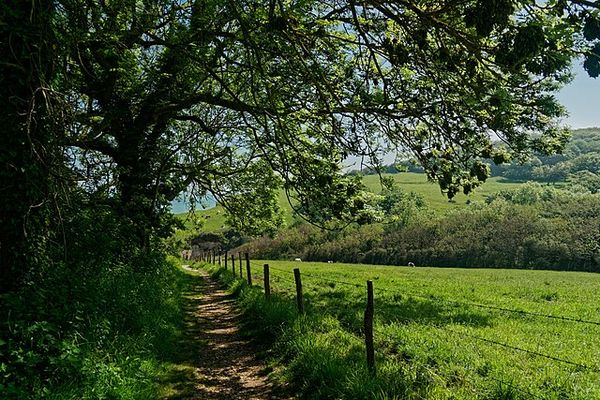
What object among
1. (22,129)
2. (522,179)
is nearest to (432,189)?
(522,179)

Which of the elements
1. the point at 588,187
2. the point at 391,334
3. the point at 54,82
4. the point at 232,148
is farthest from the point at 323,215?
the point at 588,187

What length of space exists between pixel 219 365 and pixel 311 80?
6.17m

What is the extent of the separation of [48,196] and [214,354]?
519 cm

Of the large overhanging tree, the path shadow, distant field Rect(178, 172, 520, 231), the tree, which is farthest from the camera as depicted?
distant field Rect(178, 172, 520, 231)

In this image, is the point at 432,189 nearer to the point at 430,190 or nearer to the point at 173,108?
the point at 430,190

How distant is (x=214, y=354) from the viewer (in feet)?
33.0

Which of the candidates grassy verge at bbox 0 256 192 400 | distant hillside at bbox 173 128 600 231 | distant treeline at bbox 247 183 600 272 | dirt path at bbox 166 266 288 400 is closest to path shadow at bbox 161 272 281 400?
dirt path at bbox 166 266 288 400

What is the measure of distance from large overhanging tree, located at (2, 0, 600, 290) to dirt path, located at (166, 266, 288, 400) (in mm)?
3450

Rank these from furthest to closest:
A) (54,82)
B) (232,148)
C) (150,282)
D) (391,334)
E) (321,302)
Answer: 1. (232,148)
2. (321,302)
3. (150,282)
4. (391,334)
5. (54,82)

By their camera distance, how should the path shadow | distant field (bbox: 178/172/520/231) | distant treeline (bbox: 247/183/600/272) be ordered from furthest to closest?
distant field (bbox: 178/172/520/231)
distant treeline (bbox: 247/183/600/272)
the path shadow

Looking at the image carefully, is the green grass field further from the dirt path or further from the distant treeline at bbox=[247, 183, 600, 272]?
the distant treeline at bbox=[247, 183, 600, 272]

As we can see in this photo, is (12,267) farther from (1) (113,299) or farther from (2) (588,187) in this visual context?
(2) (588,187)

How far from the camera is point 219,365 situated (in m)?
9.29

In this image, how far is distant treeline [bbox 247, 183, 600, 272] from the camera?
57.4m
